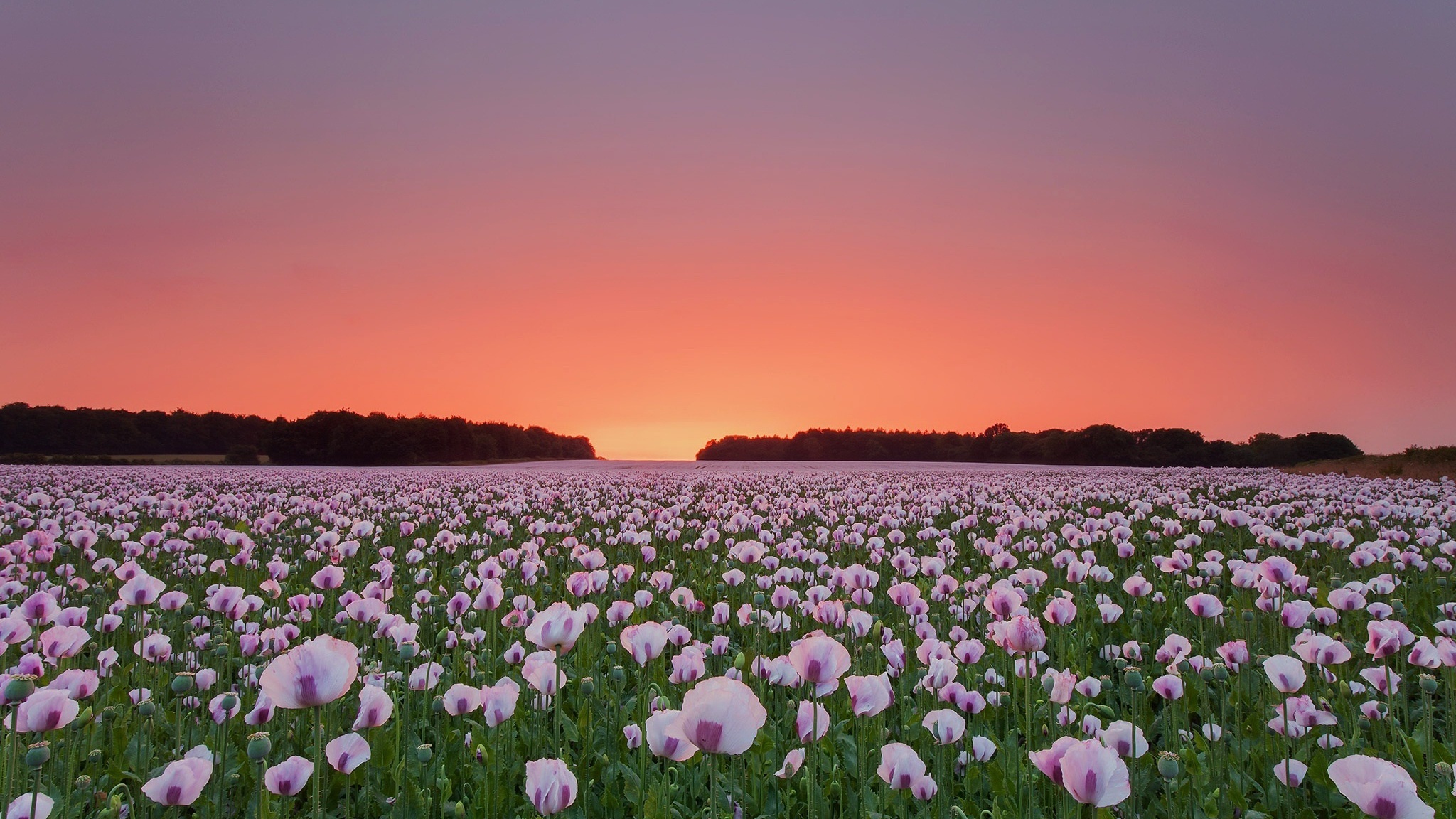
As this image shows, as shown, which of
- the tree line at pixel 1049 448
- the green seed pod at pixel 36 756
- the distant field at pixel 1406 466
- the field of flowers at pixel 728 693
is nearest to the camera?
the green seed pod at pixel 36 756

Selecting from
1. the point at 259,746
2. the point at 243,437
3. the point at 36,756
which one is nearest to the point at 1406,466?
the point at 259,746

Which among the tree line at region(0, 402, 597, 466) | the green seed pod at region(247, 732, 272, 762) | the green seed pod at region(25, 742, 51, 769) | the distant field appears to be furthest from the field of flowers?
the tree line at region(0, 402, 597, 466)

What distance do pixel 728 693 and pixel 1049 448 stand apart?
247 feet

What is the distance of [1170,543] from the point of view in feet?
30.5

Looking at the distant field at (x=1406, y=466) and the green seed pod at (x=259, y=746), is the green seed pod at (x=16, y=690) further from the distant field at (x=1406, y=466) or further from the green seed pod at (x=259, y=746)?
the distant field at (x=1406, y=466)

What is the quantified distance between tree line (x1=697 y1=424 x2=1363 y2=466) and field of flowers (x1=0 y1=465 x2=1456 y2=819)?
60513 mm

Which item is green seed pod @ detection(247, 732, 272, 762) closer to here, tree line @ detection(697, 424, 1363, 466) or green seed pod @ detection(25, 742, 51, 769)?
green seed pod @ detection(25, 742, 51, 769)

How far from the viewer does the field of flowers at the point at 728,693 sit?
225cm

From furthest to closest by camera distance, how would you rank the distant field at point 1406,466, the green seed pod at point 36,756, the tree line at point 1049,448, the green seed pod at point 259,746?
1. the tree line at point 1049,448
2. the distant field at point 1406,466
3. the green seed pod at point 36,756
4. the green seed pod at point 259,746

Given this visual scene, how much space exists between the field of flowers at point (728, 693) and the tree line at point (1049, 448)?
199ft

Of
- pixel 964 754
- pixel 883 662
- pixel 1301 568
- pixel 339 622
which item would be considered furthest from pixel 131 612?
pixel 1301 568

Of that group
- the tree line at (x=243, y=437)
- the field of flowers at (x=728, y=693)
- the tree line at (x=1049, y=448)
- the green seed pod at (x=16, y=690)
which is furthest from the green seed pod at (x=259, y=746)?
the tree line at (x=1049, y=448)

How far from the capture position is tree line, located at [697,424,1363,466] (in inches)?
2509

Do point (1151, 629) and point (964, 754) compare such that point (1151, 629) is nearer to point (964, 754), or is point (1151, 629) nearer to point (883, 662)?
point (883, 662)
